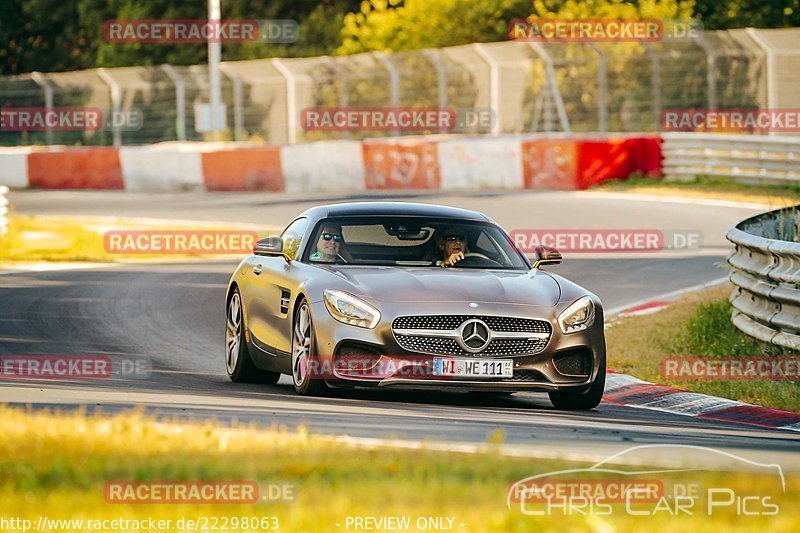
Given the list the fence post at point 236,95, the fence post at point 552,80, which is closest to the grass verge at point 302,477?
the fence post at point 552,80

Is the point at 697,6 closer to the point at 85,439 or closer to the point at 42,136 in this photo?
the point at 42,136

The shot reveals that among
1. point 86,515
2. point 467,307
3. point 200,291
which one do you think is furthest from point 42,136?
point 86,515

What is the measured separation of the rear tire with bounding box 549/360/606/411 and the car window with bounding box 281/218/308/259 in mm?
2209

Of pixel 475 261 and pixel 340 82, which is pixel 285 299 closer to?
pixel 475 261

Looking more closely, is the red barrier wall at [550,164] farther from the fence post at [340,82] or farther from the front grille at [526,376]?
the front grille at [526,376]

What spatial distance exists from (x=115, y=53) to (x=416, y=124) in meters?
26.6

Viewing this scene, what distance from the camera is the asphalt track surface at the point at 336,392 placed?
8.59 metres

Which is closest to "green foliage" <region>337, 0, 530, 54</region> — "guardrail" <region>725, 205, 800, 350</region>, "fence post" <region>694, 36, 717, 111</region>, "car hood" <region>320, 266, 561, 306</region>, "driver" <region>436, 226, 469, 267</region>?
"fence post" <region>694, 36, 717, 111</region>

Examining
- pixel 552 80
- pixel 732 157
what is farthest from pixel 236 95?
pixel 732 157

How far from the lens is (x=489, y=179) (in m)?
30.9

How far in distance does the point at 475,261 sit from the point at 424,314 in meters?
1.37

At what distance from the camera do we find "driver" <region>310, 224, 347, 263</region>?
11.3 metres

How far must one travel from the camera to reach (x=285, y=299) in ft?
36.8

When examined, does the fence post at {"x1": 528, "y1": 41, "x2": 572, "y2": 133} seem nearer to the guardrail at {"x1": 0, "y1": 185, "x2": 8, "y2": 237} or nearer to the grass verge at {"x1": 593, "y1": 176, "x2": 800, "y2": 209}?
the grass verge at {"x1": 593, "y1": 176, "x2": 800, "y2": 209}
